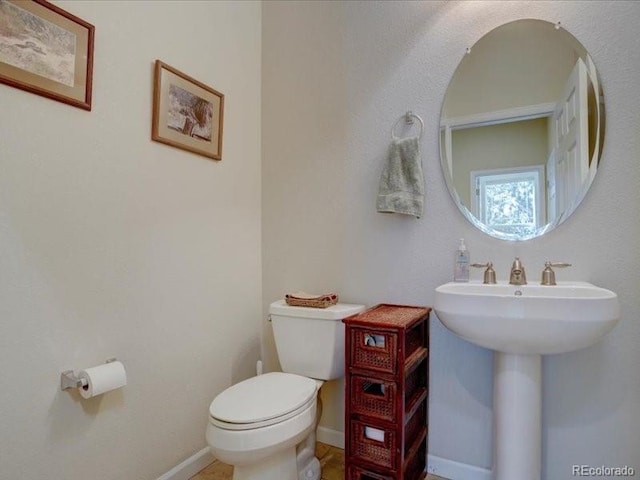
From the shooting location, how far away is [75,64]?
1261 mm

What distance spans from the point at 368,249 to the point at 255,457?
3.33ft

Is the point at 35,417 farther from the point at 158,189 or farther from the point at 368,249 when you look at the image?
the point at 368,249

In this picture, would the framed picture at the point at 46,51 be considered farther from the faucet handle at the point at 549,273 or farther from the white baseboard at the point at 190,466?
the faucet handle at the point at 549,273

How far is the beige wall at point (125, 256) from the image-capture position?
115cm

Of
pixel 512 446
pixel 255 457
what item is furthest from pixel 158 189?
pixel 512 446

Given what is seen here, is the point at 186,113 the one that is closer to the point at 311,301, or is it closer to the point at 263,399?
the point at 311,301

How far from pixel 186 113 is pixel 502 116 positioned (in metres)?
1.38

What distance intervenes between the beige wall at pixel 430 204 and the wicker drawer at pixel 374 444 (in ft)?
1.46

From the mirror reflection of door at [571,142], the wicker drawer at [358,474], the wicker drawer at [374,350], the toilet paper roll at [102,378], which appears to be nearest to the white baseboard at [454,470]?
the wicker drawer at [358,474]

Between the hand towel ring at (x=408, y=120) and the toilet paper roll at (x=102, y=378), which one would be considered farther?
the hand towel ring at (x=408, y=120)

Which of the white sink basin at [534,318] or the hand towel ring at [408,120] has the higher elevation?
the hand towel ring at [408,120]

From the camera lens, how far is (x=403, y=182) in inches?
66.2

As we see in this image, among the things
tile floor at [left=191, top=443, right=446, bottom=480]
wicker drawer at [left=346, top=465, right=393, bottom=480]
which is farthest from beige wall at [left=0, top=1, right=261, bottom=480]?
wicker drawer at [left=346, top=465, right=393, bottom=480]

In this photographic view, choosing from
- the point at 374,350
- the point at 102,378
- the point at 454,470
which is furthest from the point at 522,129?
the point at 102,378
